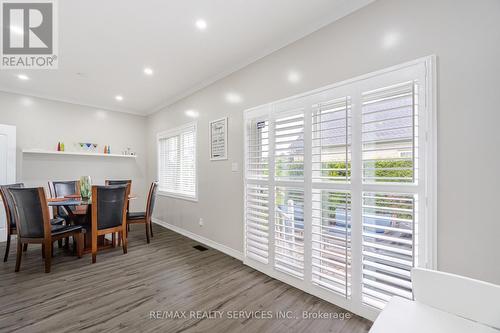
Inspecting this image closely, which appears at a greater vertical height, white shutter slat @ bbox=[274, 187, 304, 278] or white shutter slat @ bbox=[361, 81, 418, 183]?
white shutter slat @ bbox=[361, 81, 418, 183]

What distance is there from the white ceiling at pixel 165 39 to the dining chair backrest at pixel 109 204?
1.77m

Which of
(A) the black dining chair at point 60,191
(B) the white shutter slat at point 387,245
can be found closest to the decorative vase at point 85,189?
(A) the black dining chair at point 60,191

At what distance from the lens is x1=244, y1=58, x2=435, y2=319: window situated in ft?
5.39

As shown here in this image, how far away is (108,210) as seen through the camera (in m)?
3.18

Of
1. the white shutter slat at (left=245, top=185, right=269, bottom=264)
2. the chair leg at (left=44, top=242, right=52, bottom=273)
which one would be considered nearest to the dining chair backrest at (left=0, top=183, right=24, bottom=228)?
the chair leg at (left=44, top=242, right=52, bottom=273)

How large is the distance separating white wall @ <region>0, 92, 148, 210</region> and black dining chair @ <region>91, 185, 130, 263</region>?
2.30 metres

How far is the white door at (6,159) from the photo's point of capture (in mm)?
3883

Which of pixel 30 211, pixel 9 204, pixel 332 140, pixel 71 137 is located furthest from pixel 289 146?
pixel 71 137

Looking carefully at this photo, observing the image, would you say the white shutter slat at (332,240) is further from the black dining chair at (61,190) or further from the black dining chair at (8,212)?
the black dining chair at (61,190)

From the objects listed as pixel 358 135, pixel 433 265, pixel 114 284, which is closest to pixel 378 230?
pixel 433 265

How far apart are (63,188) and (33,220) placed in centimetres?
160

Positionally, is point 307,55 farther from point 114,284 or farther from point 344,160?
point 114,284

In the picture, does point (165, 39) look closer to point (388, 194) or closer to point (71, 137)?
point (388, 194)

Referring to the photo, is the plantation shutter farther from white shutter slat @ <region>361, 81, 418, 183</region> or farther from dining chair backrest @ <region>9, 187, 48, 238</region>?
dining chair backrest @ <region>9, 187, 48, 238</region>
